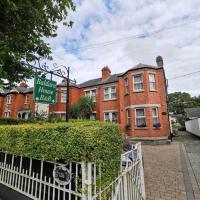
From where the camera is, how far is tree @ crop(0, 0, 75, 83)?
21.1 feet

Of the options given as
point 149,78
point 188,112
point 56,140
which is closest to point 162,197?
point 56,140

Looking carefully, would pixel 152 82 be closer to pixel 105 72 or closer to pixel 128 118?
pixel 128 118

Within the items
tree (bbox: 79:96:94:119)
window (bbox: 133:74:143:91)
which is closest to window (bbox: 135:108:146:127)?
window (bbox: 133:74:143:91)

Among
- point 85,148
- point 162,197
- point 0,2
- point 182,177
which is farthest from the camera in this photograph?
point 182,177

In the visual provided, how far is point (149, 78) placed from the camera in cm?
1728

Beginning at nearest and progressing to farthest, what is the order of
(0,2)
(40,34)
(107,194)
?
(107,194) → (0,2) → (40,34)

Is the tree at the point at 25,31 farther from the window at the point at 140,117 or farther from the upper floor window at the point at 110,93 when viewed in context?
the upper floor window at the point at 110,93

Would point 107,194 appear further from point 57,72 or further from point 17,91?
point 17,91

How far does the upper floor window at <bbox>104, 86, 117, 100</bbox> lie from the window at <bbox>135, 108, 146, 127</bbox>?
13.6 feet

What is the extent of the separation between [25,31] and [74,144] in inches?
237

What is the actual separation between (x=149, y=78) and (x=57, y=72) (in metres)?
12.1

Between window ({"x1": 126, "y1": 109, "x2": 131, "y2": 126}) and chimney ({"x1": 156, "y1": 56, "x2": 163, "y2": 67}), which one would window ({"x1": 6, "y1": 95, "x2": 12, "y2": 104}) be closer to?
window ({"x1": 126, "y1": 109, "x2": 131, "y2": 126})

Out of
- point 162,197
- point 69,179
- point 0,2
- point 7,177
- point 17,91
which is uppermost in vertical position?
point 17,91

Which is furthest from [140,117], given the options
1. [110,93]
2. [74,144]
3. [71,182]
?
[74,144]
